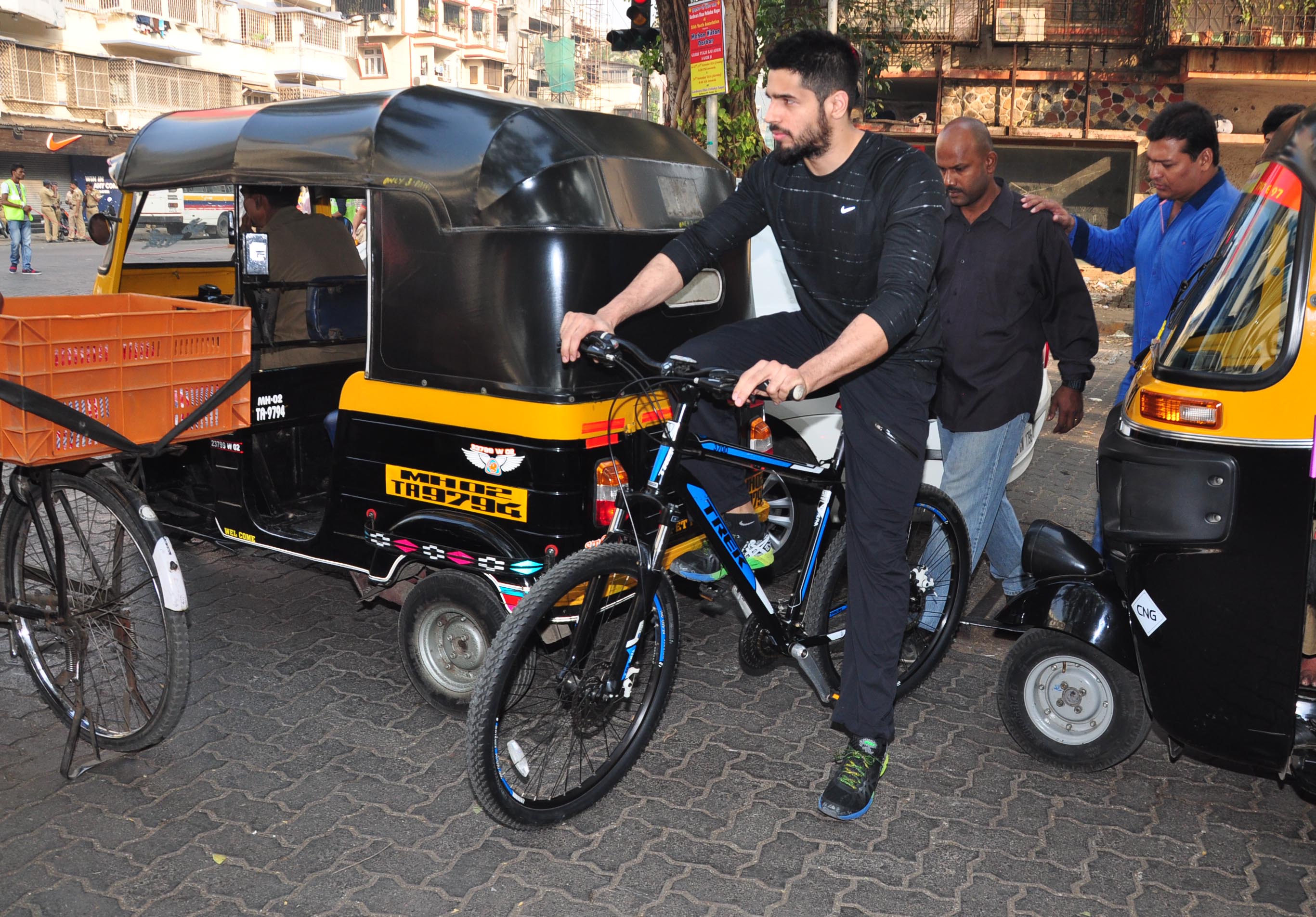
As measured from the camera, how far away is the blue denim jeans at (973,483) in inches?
167

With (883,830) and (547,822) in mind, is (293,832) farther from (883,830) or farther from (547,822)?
(883,830)

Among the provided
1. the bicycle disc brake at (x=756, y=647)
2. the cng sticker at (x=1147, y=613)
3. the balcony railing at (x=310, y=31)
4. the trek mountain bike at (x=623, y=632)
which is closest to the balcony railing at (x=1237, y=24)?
the trek mountain bike at (x=623, y=632)

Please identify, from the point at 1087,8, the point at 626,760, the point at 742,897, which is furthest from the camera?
the point at 1087,8

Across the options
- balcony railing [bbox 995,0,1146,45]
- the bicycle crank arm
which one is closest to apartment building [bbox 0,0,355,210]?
balcony railing [bbox 995,0,1146,45]

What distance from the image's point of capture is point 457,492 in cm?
388

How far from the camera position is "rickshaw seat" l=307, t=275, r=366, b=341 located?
4859 millimetres

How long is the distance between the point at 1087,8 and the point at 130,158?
62.4 ft

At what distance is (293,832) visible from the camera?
10.9 feet

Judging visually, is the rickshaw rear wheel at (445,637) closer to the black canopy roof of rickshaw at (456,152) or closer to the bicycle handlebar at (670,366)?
the bicycle handlebar at (670,366)

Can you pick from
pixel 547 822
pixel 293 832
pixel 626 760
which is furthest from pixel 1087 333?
pixel 293 832

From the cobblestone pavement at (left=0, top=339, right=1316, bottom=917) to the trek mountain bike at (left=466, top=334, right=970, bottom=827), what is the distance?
190 mm

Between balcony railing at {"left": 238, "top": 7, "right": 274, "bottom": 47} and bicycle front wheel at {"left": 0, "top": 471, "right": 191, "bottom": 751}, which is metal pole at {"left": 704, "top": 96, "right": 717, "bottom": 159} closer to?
bicycle front wheel at {"left": 0, "top": 471, "right": 191, "bottom": 751}

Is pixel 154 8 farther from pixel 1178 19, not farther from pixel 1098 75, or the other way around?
pixel 1178 19

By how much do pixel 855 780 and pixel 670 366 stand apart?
4.64 feet
